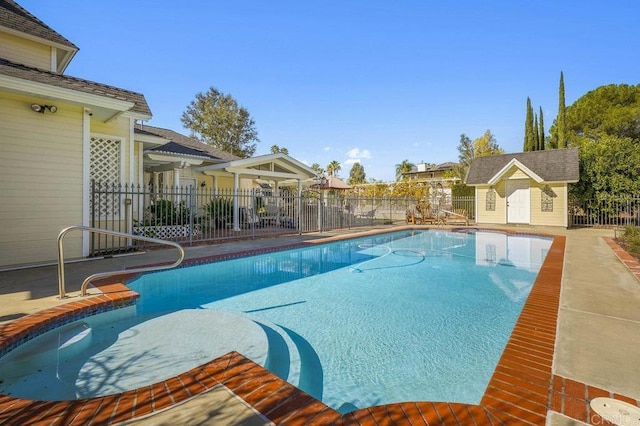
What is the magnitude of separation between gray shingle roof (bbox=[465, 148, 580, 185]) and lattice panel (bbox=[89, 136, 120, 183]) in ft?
67.4

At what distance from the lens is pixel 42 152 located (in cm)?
714

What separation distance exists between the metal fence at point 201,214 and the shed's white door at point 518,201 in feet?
13.8

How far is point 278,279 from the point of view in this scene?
7379 mm

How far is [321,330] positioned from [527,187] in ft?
65.1

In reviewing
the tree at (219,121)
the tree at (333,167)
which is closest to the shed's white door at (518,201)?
the tree at (219,121)

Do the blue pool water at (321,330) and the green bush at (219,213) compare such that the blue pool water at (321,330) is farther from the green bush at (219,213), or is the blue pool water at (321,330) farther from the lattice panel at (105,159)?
the green bush at (219,213)

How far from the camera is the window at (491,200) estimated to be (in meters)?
20.3

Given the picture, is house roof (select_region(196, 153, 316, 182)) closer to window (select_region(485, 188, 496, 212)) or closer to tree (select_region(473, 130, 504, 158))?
window (select_region(485, 188, 496, 212))

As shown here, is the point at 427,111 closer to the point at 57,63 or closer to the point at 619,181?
the point at 619,181

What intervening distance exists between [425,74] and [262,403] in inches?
854

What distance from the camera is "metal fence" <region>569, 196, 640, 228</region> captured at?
1647 centimetres

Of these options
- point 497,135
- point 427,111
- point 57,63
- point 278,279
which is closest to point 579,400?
point 278,279

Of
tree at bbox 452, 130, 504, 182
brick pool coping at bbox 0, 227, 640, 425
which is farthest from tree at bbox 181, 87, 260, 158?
brick pool coping at bbox 0, 227, 640, 425

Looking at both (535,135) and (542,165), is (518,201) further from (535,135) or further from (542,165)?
(535,135)
